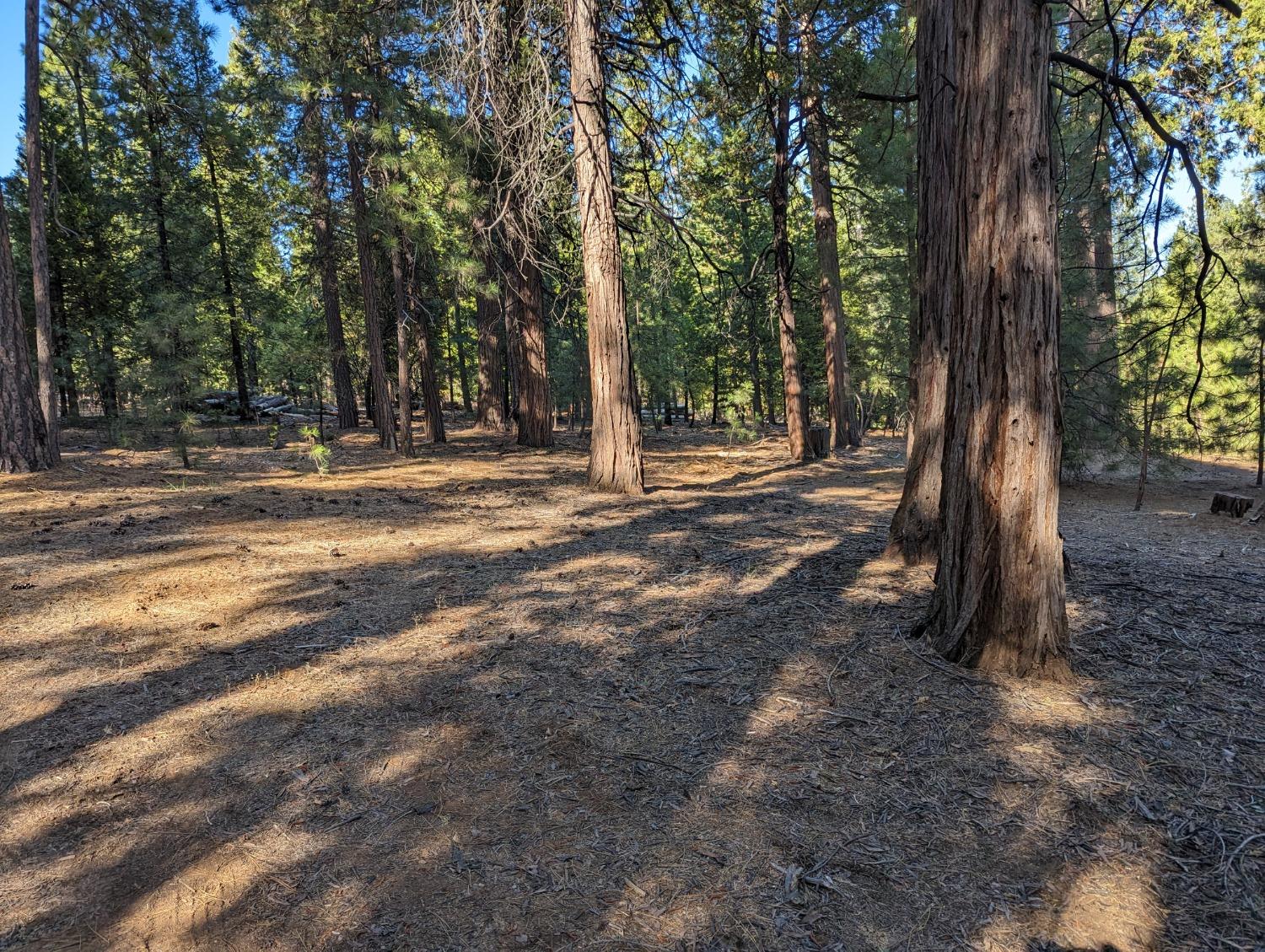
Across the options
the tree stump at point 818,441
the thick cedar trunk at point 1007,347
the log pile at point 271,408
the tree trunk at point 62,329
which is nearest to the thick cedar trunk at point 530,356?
the tree stump at point 818,441

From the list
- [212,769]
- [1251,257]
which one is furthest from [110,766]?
[1251,257]

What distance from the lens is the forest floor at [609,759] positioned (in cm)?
200

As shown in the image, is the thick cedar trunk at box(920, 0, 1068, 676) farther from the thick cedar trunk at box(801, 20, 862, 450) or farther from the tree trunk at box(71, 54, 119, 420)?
the tree trunk at box(71, 54, 119, 420)

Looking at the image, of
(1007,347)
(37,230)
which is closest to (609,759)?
(1007,347)

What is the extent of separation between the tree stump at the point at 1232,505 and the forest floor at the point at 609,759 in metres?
5.28

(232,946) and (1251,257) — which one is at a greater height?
(1251,257)

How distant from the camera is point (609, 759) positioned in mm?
2812

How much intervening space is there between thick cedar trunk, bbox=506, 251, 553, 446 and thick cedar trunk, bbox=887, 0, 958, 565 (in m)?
10.7

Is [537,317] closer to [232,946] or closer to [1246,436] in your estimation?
[232,946]

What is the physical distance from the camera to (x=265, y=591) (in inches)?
192

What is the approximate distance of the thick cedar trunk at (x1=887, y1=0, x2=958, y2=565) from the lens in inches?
162

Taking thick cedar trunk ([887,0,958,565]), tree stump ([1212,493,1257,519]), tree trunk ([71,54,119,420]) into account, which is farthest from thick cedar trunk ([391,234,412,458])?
tree stump ([1212,493,1257,519])

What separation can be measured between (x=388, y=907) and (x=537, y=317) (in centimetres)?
1372

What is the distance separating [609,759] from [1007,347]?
2.79 meters
